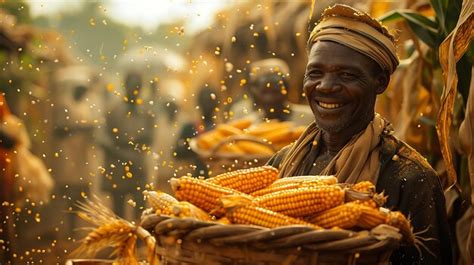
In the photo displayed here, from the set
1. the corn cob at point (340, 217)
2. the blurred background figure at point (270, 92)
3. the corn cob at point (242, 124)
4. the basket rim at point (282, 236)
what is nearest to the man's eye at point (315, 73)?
the corn cob at point (340, 217)

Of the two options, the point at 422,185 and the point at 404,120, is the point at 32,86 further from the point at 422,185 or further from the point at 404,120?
the point at 422,185

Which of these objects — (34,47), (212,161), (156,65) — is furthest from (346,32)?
(156,65)

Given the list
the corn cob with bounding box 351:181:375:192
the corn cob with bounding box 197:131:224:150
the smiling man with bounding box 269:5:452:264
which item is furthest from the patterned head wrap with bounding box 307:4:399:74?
the corn cob with bounding box 197:131:224:150

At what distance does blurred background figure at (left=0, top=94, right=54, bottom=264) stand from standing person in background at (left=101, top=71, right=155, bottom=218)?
3.68ft

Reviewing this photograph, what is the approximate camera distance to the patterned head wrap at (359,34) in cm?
474

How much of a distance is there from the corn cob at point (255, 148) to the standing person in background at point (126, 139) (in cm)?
307

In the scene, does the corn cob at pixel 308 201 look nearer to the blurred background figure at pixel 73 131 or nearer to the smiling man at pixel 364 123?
the smiling man at pixel 364 123

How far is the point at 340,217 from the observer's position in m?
3.85

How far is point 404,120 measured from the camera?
6988 millimetres

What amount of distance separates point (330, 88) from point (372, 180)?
0.42 meters

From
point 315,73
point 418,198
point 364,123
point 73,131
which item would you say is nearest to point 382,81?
point 364,123

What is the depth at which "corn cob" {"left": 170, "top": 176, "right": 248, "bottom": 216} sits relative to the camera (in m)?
4.04

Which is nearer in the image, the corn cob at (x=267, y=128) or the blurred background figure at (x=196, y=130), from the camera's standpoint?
the corn cob at (x=267, y=128)

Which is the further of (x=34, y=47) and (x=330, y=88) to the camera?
(x=34, y=47)
